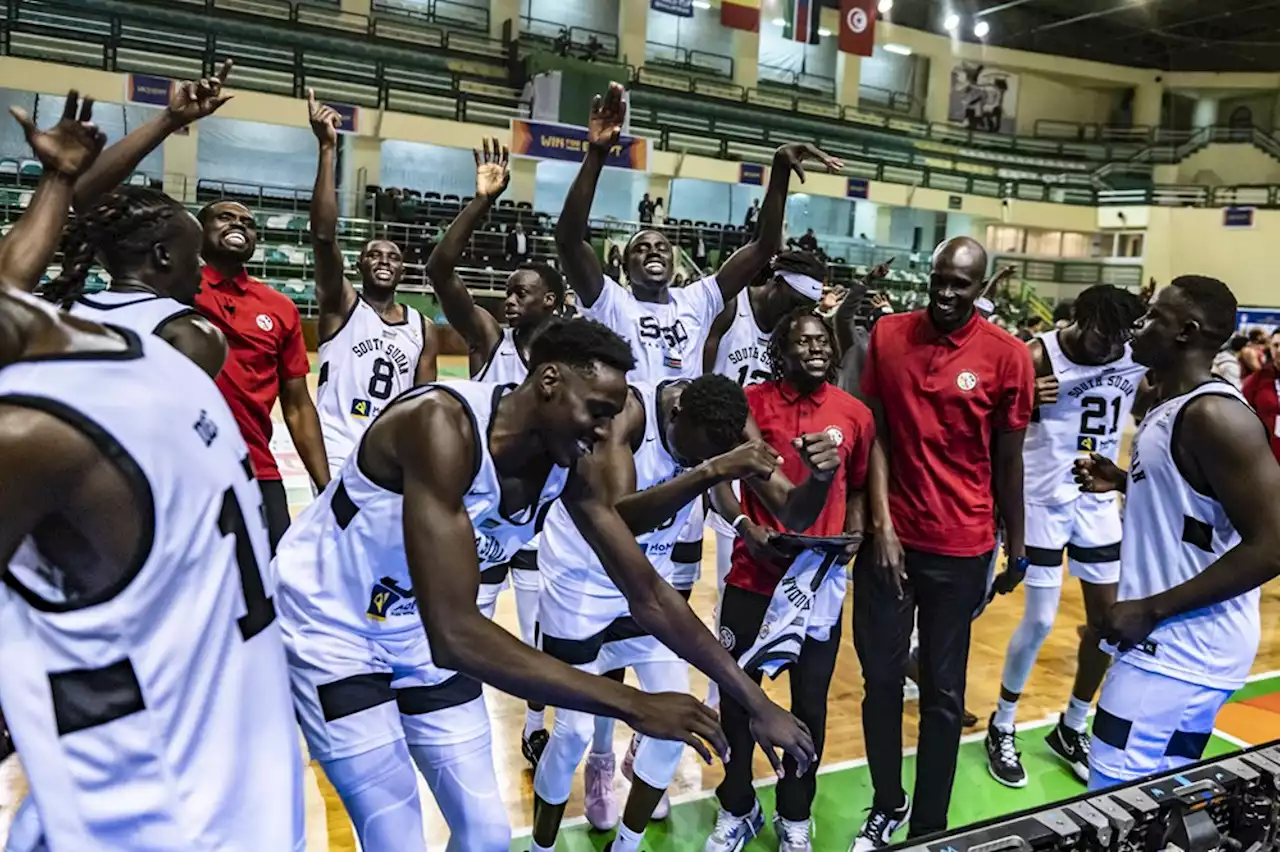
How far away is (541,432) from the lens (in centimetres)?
205

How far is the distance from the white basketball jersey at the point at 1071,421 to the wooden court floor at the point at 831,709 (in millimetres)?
Answer: 1155

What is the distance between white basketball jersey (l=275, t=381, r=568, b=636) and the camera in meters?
2.09

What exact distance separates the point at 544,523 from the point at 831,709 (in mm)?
2296

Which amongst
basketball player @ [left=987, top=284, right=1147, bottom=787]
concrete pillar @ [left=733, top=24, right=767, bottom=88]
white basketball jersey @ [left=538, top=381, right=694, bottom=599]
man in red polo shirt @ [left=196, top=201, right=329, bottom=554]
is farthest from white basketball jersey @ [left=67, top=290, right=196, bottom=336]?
concrete pillar @ [left=733, top=24, right=767, bottom=88]

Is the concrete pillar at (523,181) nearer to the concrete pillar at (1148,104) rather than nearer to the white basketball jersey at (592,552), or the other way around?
the white basketball jersey at (592,552)

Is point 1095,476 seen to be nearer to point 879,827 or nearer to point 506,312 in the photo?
point 879,827

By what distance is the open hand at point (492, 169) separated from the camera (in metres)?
3.97

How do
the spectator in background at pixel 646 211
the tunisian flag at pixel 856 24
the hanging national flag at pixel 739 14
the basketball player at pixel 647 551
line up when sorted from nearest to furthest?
1. the basketball player at pixel 647 551
2. the hanging national flag at pixel 739 14
3. the tunisian flag at pixel 856 24
4. the spectator in background at pixel 646 211

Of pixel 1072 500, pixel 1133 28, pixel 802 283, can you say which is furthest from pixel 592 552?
pixel 1133 28

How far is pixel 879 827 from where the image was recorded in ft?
11.1

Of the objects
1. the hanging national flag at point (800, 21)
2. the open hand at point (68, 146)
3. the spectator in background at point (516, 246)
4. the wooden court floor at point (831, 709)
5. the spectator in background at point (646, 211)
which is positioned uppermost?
the hanging national flag at point (800, 21)

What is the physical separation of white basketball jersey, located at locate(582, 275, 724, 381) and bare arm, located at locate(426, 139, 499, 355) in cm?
55

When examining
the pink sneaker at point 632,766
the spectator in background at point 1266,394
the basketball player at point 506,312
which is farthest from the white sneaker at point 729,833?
the spectator in background at point 1266,394

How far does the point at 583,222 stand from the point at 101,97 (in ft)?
53.9
